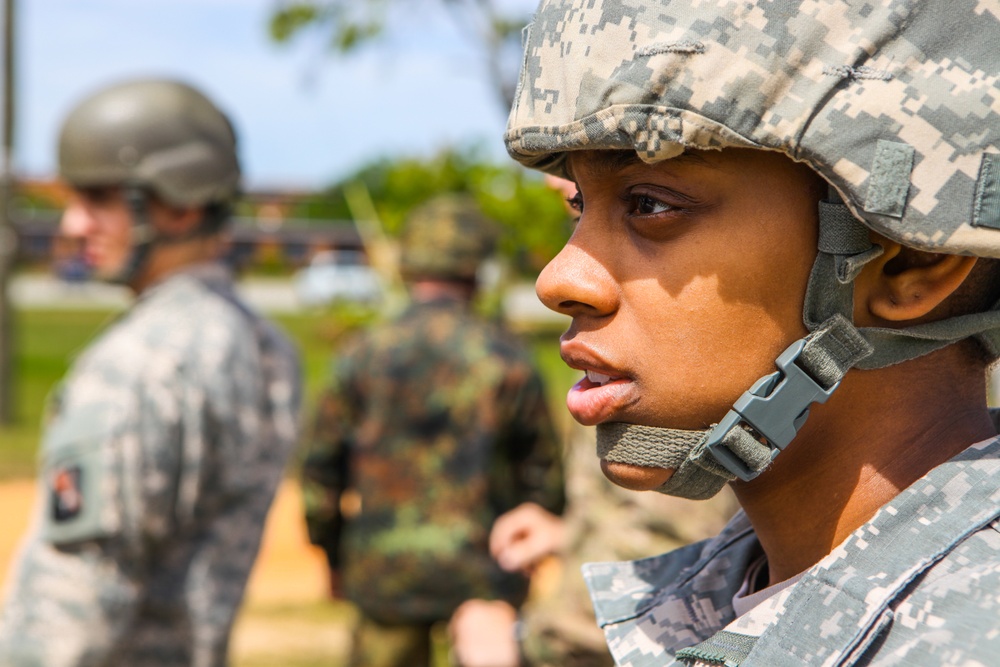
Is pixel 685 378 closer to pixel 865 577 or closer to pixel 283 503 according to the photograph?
pixel 865 577

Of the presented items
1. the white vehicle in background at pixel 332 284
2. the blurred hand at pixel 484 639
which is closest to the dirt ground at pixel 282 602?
the blurred hand at pixel 484 639

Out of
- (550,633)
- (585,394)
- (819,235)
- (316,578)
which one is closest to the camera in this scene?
(819,235)

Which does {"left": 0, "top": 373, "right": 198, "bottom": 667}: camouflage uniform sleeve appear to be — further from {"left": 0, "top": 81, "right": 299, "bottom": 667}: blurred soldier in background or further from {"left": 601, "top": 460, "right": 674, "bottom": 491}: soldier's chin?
{"left": 601, "top": 460, "right": 674, "bottom": 491}: soldier's chin

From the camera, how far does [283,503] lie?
1112 centimetres

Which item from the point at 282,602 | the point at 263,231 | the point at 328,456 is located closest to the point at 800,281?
the point at 328,456

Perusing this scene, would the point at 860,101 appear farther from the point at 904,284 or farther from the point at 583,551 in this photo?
the point at 583,551

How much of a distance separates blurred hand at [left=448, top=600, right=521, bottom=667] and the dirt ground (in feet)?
5.86

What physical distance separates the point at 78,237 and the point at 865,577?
3299 mm

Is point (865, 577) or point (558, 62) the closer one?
point (865, 577)

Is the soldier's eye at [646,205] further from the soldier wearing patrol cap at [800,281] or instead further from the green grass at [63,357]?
the green grass at [63,357]

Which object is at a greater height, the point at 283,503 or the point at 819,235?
the point at 819,235

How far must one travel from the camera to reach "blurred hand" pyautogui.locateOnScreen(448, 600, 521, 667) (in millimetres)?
3801

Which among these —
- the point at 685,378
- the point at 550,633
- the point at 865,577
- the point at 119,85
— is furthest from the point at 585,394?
the point at 119,85

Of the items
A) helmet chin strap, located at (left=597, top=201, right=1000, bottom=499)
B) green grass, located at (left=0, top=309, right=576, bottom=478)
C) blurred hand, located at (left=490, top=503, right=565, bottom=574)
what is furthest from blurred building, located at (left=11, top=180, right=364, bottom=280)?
helmet chin strap, located at (left=597, top=201, right=1000, bottom=499)
